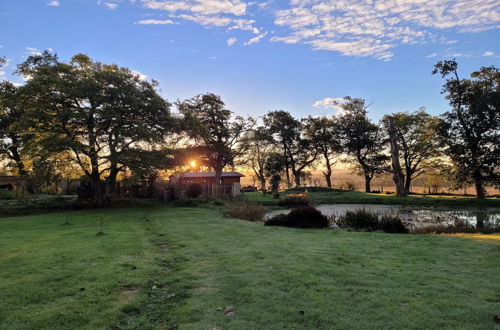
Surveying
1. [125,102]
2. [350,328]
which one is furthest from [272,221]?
[125,102]

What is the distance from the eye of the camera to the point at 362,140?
47.0 meters

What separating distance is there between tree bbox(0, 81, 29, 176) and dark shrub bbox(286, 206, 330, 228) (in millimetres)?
16080

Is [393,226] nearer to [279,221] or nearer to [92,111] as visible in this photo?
[279,221]

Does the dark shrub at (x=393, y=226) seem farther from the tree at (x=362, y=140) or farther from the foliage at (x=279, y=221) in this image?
the tree at (x=362, y=140)

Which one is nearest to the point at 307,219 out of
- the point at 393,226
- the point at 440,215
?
the point at 393,226

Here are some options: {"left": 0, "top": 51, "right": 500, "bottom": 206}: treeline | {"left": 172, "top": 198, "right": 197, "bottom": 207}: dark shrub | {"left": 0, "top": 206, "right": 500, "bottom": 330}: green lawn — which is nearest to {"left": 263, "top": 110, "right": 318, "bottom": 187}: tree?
{"left": 0, "top": 51, "right": 500, "bottom": 206}: treeline

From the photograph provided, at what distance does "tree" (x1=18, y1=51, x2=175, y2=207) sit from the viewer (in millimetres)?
18469

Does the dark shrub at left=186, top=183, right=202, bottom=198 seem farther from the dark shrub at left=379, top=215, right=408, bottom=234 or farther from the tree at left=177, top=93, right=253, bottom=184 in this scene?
the dark shrub at left=379, top=215, right=408, bottom=234

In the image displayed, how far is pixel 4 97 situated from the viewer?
1933cm

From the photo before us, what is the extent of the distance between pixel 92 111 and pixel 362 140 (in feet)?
128

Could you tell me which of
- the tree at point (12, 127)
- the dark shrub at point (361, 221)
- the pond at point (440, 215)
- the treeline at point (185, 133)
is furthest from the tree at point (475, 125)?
the tree at point (12, 127)

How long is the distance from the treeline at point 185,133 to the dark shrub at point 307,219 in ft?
35.2

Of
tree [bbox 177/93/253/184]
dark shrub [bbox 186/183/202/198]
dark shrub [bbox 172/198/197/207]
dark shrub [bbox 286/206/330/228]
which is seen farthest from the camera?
tree [bbox 177/93/253/184]

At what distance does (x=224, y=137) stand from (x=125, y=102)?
19.5 meters
